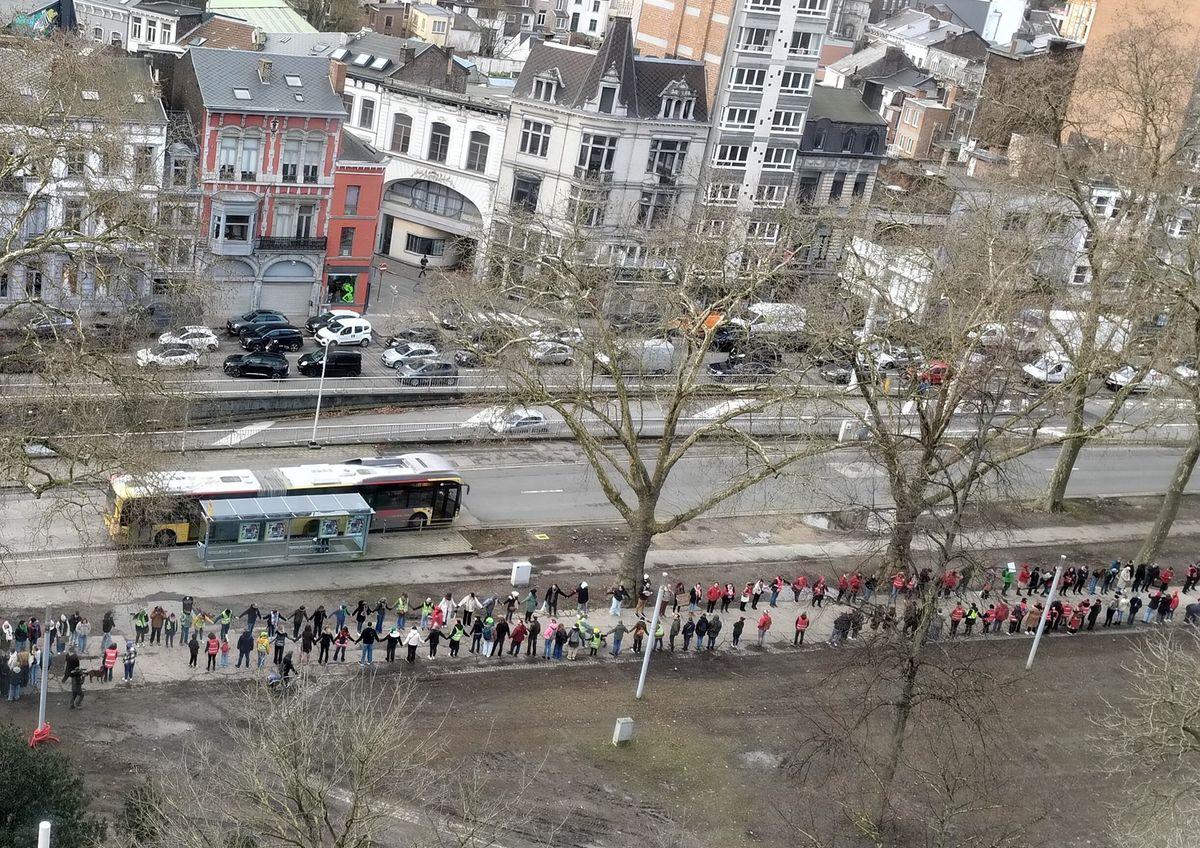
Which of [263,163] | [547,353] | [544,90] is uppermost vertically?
[544,90]

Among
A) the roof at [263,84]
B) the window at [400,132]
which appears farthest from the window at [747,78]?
the roof at [263,84]

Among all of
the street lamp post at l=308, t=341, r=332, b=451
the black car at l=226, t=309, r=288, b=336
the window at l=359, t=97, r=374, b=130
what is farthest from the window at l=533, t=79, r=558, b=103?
the street lamp post at l=308, t=341, r=332, b=451

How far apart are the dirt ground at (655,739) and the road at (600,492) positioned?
7802 mm

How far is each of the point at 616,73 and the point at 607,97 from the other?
122 cm

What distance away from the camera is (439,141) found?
75.2 m

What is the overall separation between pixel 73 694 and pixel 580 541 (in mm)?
18213

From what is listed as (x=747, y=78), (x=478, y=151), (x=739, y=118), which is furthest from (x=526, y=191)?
(x=747, y=78)

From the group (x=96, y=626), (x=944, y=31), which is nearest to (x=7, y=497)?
(x=96, y=626)

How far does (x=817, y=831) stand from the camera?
107 feet

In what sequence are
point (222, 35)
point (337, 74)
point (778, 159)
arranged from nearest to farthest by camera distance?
point (337, 74) → point (778, 159) → point (222, 35)

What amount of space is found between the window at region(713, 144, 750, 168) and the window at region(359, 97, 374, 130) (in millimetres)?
18335

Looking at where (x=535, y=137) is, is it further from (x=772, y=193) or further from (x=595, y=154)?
(x=772, y=193)

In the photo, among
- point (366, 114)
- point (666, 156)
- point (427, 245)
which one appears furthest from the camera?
point (427, 245)

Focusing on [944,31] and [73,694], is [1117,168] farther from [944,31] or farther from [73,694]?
[944,31]
